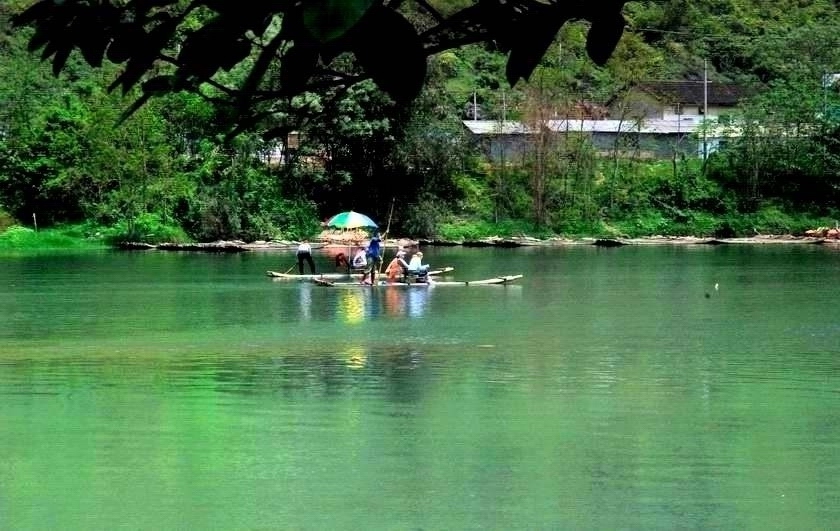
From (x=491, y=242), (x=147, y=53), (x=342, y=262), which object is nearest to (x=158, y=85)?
(x=147, y=53)

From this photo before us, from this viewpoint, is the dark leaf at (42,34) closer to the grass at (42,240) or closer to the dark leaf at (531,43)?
the dark leaf at (531,43)

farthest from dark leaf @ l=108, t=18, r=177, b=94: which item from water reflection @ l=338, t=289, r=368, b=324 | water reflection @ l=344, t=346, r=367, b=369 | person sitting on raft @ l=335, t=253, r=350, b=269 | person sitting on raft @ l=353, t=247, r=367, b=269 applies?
person sitting on raft @ l=353, t=247, r=367, b=269

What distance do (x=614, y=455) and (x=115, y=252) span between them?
1122 inches

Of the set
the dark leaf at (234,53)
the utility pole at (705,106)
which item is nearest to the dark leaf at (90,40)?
the dark leaf at (234,53)

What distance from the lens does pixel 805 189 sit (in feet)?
144

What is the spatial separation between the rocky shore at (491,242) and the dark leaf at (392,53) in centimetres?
3627

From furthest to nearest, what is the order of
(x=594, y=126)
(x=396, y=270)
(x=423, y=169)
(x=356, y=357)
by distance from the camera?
(x=594, y=126) < (x=423, y=169) < (x=396, y=270) < (x=356, y=357)

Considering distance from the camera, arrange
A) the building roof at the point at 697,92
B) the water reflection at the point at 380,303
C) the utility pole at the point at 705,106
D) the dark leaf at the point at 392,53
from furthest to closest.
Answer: the building roof at the point at 697,92, the utility pole at the point at 705,106, the water reflection at the point at 380,303, the dark leaf at the point at 392,53

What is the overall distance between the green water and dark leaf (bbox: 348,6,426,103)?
20.4 ft

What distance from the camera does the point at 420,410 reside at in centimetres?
1148

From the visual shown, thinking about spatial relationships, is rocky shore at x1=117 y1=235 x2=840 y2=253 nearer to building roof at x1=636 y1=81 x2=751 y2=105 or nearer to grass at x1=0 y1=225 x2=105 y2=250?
grass at x1=0 y1=225 x2=105 y2=250

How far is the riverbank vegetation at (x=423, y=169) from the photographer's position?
3953cm

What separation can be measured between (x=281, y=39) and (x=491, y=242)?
38.0 m

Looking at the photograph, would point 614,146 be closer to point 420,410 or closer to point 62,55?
point 420,410
